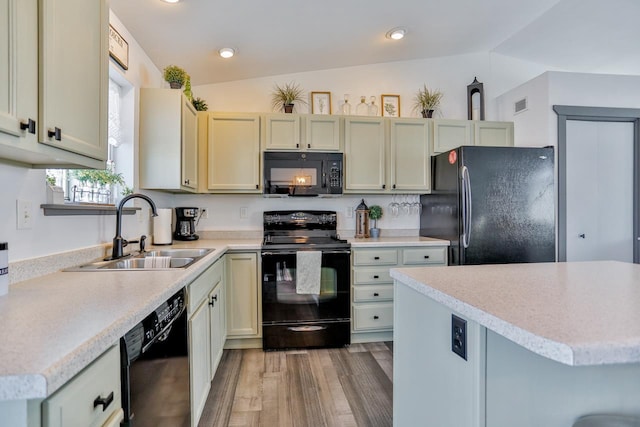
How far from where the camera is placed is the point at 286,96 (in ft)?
10.1

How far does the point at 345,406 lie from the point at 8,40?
7.09 feet

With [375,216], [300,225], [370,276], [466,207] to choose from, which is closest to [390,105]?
[375,216]

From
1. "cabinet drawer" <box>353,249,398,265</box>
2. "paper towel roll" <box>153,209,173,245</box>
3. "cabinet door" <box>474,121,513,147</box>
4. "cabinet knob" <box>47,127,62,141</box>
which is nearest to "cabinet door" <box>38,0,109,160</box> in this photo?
"cabinet knob" <box>47,127,62,141</box>

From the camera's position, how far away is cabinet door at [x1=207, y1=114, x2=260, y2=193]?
289 cm

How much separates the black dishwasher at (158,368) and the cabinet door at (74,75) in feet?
2.23

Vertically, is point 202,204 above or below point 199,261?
above

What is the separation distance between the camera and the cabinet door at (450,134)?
316 cm

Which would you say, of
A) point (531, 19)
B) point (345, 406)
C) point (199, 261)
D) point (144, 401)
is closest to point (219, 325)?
point (199, 261)

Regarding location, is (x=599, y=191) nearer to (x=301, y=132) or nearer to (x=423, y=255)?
(x=423, y=255)

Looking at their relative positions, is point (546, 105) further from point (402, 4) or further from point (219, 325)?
point (219, 325)

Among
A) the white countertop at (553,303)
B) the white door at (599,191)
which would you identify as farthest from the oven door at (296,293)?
the white door at (599,191)

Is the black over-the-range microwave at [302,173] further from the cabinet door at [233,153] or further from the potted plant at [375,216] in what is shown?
the potted plant at [375,216]

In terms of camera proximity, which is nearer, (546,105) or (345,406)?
(345,406)

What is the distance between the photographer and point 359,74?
134 inches
